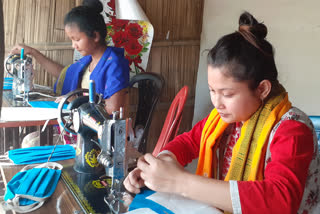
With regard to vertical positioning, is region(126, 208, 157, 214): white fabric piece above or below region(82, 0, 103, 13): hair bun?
below

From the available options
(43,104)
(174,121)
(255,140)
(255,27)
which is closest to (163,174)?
(255,140)

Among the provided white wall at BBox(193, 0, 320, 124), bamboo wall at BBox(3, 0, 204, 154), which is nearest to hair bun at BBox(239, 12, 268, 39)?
white wall at BBox(193, 0, 320, 124)

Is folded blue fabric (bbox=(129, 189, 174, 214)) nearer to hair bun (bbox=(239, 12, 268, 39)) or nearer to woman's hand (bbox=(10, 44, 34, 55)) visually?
hair bun (bbox=(239, 12, 268, 39))

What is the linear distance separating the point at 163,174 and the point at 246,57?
48 cm

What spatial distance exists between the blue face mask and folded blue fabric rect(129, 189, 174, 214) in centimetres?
28

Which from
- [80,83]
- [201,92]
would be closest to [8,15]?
[80,83]

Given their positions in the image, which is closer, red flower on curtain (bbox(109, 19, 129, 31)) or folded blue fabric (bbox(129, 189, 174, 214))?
folded blue fabric (bbox(129, 189, 174, 214))

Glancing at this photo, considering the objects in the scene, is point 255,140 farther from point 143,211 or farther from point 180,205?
point 143,211

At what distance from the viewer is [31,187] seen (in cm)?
114

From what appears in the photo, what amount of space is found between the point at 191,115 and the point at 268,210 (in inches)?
105

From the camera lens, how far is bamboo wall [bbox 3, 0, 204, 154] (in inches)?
110

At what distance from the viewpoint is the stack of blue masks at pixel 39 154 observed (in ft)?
4.59

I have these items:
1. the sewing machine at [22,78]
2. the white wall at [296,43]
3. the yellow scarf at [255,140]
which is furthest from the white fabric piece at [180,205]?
the sewing machine at [22,78]

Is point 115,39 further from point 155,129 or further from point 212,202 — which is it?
point 212,202
